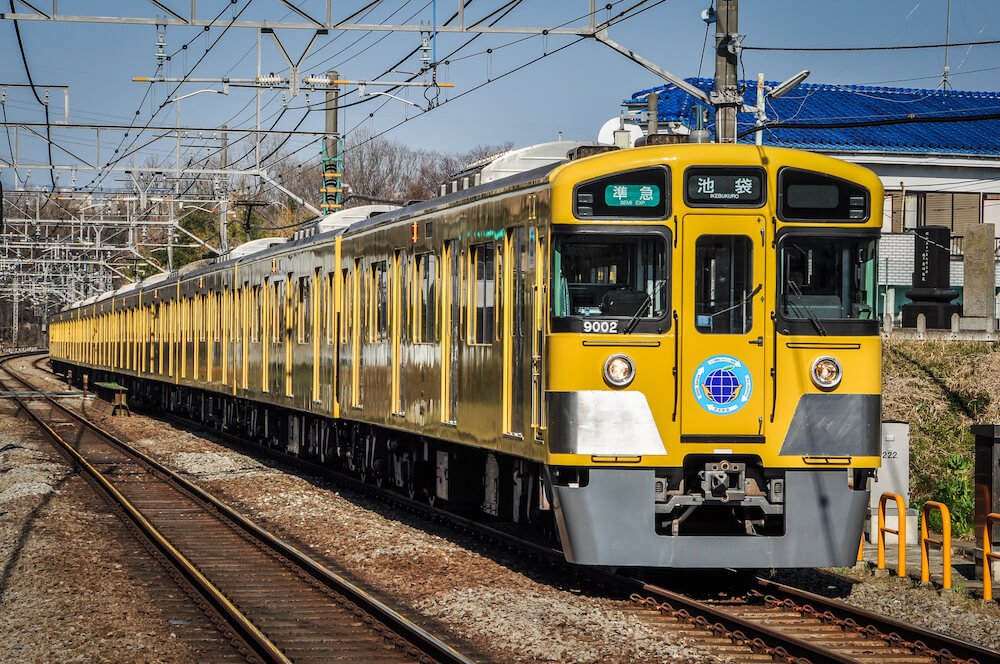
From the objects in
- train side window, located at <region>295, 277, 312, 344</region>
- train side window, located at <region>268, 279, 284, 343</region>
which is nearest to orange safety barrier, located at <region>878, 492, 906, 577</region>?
train side window, located at <region>295, 277, 312, 344</region>

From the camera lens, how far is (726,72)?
15.1 m

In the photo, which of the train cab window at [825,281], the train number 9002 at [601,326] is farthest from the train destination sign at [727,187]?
the train number 9002 at [601,326]

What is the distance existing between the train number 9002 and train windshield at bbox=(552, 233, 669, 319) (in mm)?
71

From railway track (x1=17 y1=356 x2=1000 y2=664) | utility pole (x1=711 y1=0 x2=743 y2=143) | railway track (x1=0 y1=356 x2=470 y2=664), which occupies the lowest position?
railway track (x1=0 y1=356 x2=470 y2=664)

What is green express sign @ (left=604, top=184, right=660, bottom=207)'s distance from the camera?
360 inches

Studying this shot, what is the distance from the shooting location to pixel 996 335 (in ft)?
64.7

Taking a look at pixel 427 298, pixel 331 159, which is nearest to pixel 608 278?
pixel 427 298

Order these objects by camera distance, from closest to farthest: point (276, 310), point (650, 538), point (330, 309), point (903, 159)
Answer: point (650, 538) < point (330, 309) < point (276, 310) < point (903, 159)

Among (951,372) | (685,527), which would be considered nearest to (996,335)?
(951,372)

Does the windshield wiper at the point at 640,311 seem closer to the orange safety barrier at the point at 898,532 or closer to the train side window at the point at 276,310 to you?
the orange safety barrier at the point at 898,532

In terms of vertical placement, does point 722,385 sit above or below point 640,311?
below

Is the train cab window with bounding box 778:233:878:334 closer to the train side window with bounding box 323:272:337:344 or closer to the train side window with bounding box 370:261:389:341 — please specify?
the train side window with bounding box 370:261:389:341

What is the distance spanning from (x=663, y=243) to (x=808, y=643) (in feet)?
9.50

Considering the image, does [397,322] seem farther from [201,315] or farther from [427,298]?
[201,315]
